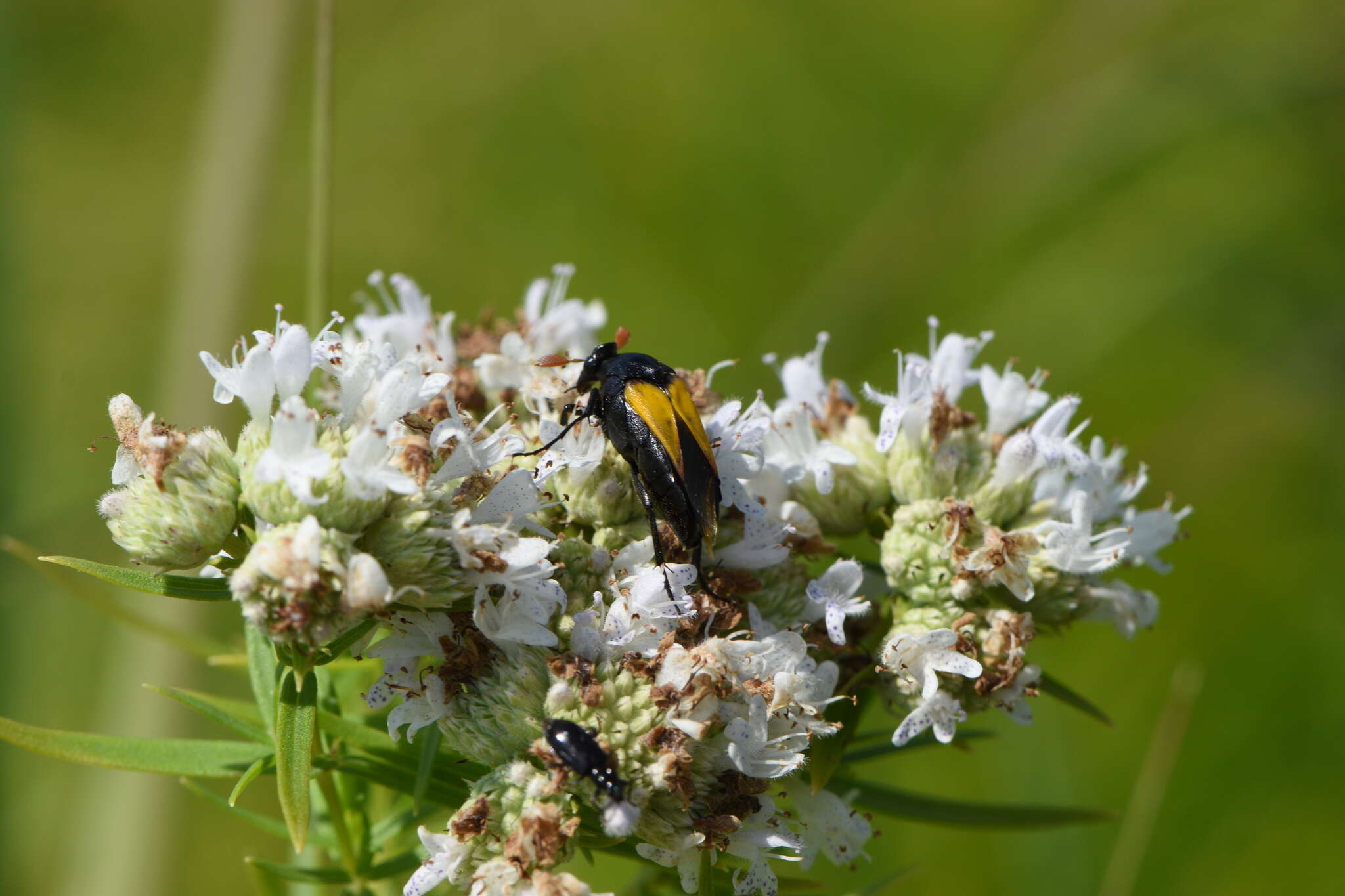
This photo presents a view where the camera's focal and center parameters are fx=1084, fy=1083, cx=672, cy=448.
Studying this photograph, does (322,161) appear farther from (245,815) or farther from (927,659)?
(927,659)

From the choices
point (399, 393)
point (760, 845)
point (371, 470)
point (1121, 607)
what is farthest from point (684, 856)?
point (1121, 607)

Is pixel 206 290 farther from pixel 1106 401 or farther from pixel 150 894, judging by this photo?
pixel 1106 401

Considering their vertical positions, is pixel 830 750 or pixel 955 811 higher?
pixel 830 750

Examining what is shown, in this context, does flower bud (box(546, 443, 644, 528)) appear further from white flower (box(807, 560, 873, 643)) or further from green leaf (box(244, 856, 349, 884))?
green leaf (box(244, 856, 349, 884))

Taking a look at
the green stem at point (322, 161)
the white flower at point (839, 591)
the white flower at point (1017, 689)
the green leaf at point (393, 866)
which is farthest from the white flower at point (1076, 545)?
the green stem at point (322, 161)

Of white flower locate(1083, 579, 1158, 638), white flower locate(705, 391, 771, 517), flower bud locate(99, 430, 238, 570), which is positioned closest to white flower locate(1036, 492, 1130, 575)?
white flower locate(1083, 579, 1158, 638)

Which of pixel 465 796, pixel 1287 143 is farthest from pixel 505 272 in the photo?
pixel 465 796
